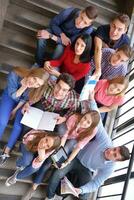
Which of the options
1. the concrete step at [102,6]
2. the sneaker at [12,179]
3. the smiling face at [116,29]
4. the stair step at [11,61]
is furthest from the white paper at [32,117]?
the concrete step at [102,6]

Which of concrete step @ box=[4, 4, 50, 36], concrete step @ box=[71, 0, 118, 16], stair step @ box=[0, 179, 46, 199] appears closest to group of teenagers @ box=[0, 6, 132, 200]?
stair step @ box=[0, 179, 46, 199]

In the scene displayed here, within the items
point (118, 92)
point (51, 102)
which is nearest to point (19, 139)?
point (51, 102)

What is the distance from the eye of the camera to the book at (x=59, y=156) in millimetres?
3984

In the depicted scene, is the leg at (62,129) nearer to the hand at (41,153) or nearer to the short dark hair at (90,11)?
the hand at (41,153)

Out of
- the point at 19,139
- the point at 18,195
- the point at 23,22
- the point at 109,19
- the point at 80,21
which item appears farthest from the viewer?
the point at 109,19

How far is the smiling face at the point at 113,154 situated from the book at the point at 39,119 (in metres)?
0.59

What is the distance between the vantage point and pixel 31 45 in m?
4.84

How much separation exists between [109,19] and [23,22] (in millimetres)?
1248

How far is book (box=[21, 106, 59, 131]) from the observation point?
3895 millimetres

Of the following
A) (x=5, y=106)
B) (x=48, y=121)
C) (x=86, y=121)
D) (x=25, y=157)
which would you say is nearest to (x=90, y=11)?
(x=86, y=121)

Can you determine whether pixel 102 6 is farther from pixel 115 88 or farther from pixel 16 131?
pixel 16 131

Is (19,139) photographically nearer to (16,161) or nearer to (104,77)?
(16,161)

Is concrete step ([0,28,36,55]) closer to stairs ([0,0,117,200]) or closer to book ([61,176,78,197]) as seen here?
stairs ([0,0,117,200])

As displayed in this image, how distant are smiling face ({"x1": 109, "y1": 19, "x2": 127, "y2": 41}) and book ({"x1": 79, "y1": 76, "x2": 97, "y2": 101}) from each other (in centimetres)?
53
